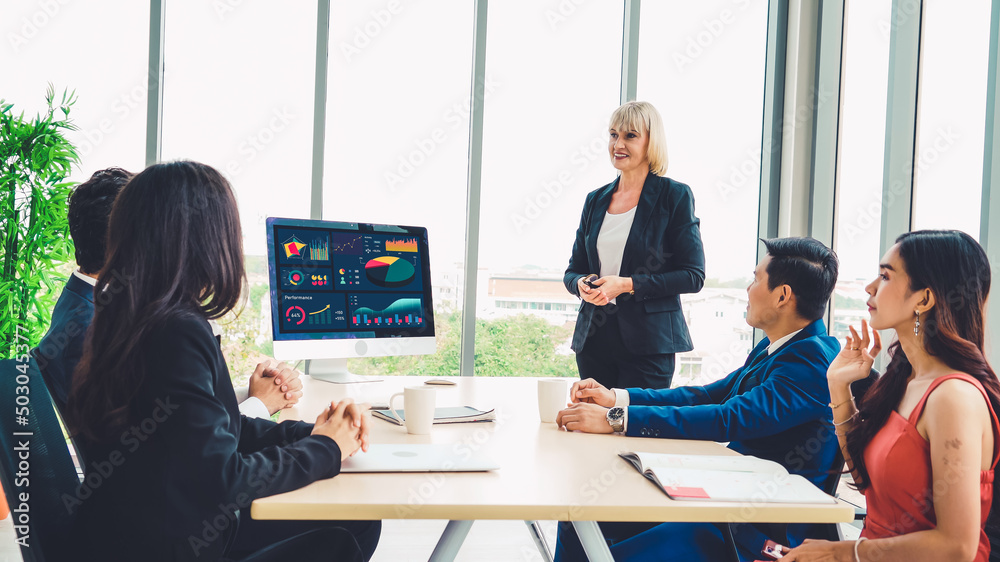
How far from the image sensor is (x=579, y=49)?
13.2 ft

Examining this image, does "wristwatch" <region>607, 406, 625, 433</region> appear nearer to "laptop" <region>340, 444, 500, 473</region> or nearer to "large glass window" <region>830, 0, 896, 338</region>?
"laptop" <region>340, 444, 500, 473</region>

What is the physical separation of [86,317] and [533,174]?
9.01 ft

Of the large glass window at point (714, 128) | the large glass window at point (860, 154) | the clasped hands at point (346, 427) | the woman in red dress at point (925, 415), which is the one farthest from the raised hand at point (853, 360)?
the large glass window at point (714, 128)

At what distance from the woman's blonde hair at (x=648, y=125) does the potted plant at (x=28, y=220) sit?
8.01 ft

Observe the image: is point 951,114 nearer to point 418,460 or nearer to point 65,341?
point 418,460

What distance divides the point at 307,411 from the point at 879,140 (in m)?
3.00

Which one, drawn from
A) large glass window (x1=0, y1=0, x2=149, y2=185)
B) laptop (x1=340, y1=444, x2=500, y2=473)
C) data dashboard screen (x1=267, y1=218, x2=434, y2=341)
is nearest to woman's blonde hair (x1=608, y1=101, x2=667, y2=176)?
data dashboard screen (x1=267, y1=218, x2=434, y2=341)

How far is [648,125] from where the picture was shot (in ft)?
8.83

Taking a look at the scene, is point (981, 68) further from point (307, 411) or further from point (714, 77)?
point (307, 411)

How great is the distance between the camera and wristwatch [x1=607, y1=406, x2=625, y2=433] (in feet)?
5.28

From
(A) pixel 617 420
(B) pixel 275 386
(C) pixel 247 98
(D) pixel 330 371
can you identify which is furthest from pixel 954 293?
(C) pixel 247 98

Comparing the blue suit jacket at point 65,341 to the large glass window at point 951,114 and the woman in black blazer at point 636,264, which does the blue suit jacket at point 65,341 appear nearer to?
the woman in black blazer at point 636,264

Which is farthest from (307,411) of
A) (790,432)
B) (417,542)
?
(417,542)

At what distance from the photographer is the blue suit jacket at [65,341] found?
4.19 feet
